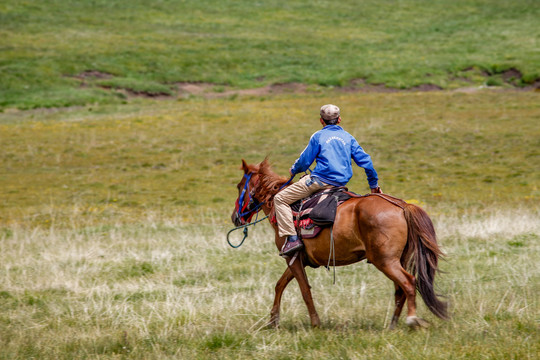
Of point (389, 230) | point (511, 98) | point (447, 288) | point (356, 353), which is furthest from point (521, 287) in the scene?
point (511, 98)

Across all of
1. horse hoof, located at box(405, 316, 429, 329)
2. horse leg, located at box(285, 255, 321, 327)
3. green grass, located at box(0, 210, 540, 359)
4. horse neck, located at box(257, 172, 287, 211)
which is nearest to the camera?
green grass, located at box(0, 210, 540, 359)

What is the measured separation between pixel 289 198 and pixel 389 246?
51.8 inches

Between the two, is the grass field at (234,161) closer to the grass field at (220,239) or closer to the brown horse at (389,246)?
the grass field at (220,239)

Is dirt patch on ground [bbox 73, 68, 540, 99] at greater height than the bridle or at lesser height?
greater

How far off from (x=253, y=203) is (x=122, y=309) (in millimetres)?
1998

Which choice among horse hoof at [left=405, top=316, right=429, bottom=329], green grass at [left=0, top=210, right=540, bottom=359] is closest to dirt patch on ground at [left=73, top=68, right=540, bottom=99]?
green grass at [left=0, top=210, right=540, bottom=359]

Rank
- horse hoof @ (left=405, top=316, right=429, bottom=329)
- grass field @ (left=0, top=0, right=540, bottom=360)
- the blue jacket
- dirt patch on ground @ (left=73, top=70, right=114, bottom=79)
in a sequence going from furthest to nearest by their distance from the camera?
1. dirt patch on ground @ (left=73, top=70, right=114, bottom=79)
2. the blue jacket
3. grass field @ (left=0, top=0, right=540, bottom=360)
4. horse hoof @ (left=405, top=316, right=429, bottom=329)

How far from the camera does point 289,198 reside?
707 cm

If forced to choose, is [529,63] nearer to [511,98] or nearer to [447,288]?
[511,98]

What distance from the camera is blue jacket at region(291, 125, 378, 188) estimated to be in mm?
6859

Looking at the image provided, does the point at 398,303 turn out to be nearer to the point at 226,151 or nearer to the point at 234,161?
the point at 234,161

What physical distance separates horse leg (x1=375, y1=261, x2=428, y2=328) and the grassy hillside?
3389 cm

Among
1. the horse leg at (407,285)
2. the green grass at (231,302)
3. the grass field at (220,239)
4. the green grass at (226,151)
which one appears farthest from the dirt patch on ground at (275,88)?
the horse leg at (407,285)

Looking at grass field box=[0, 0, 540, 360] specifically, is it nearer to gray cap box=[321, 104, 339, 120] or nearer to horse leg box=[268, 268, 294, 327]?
horse leg box=[268, 268, 294, 327]
